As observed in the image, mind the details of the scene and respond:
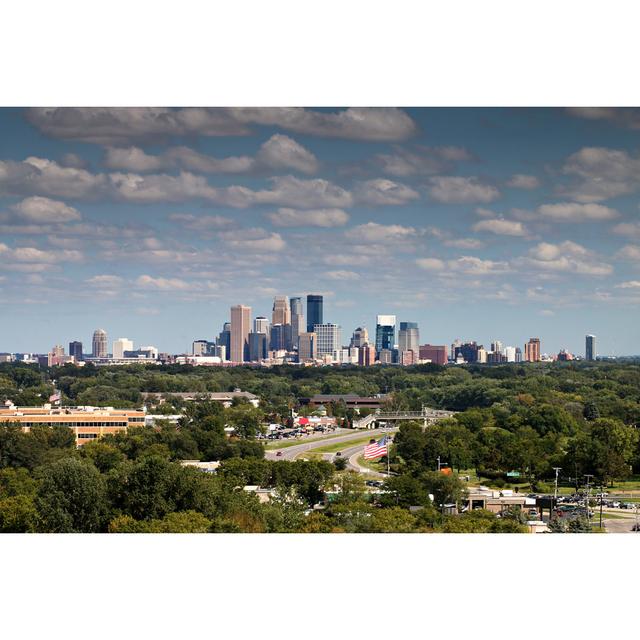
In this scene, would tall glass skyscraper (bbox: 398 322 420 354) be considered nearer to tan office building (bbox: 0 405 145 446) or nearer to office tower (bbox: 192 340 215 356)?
office tower (bbox: 192 340 215 356)

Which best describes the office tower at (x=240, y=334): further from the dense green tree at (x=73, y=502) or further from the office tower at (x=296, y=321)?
the dense green tree at (x=73, y=502)

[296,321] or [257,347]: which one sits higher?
[296,321]

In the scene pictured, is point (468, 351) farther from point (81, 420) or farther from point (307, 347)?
point (81, 420)

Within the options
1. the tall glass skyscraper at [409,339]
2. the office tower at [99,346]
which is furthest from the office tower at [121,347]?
the tall glass skyscraper at [409,339]

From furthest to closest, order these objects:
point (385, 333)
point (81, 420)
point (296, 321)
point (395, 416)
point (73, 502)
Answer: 1. point (296, 321)
2. point (385, 333)
3. point (395, 416)
4. point (81, 420)
5. point (73, 502)

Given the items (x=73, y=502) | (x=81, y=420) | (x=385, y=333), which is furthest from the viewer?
(x=385, y=333)

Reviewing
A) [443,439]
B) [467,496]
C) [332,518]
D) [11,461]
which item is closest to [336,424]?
[443,439]

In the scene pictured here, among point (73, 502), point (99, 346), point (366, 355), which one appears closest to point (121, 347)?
point (99, 346)
